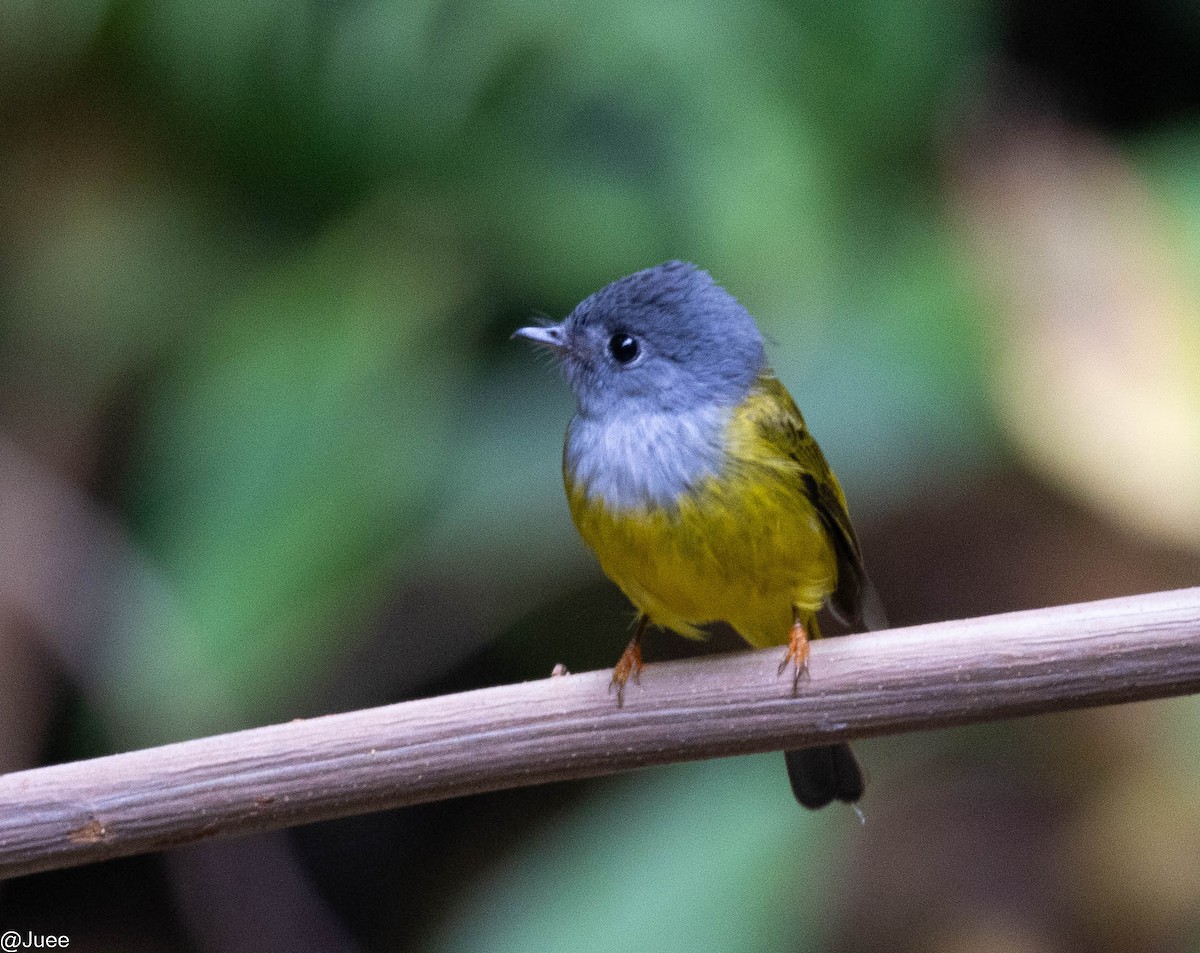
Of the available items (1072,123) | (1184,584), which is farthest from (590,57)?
(1184,584)

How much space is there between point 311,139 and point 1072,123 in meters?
2.35

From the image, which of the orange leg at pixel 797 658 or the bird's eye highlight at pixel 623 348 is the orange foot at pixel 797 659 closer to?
the orange leg at pixel 797 658

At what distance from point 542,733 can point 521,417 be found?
177 centimetres

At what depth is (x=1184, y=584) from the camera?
3568 mm

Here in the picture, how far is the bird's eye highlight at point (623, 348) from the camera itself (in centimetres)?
248

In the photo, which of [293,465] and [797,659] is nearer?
[797,659]

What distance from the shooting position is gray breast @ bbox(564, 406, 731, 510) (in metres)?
2.29

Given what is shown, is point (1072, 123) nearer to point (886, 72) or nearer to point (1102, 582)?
point (886, 72)

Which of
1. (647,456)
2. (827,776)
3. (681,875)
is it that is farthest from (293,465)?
(827,776)

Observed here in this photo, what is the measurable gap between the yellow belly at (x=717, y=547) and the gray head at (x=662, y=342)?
184mm

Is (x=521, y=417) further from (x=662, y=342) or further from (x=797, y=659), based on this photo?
(x=797, y=659)

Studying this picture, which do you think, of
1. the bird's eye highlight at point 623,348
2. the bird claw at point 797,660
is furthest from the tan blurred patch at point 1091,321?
A: the bird claw at point 797,660

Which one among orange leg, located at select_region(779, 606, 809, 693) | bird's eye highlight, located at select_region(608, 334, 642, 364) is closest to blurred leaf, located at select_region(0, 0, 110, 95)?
bird's eye highlight, located at select_region(608, 334, 642, 364)

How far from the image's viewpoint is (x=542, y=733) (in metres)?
1.99
